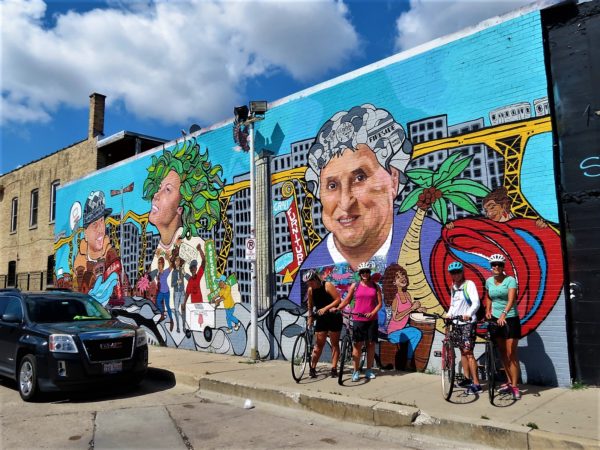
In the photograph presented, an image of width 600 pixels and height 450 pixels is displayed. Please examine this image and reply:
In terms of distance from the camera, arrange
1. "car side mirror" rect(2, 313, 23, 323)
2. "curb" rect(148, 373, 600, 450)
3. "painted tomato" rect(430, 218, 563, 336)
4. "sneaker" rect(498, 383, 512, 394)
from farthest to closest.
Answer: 1. "car side mirror" rect(2, 313, 23, 323)
2. "painted tomato" rect(430, 218, 563, 336)
3. "sneaker" rect(498, 383, 512, 394)
4. "curb" rect(148, 373, 600, 450)

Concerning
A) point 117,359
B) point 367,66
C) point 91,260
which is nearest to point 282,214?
point 367,66

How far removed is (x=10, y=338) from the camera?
8.27 metres

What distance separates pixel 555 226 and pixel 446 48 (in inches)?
138

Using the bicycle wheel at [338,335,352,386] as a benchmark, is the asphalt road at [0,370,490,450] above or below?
below

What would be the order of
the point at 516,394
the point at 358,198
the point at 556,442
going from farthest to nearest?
the point at 358,198 < the point at 516,394 < the point at 556,442

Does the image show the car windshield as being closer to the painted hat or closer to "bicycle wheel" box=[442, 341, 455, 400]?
"bicycle wheel" box=[442, 341, 455, 400]

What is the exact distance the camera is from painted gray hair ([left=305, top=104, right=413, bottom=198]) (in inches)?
350

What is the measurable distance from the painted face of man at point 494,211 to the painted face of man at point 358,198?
1701mm

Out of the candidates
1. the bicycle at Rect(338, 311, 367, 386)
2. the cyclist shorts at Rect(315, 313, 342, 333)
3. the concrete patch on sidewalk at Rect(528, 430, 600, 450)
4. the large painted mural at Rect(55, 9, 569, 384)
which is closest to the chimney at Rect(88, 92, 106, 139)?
the large painted mural at Rect(55, 9, 569, 384)

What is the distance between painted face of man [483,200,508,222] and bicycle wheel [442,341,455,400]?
2.21 metres

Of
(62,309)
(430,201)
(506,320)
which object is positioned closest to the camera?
(506,320)

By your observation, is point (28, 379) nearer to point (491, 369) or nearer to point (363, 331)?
point (363, 331)

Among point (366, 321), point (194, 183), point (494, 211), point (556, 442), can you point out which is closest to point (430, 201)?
point (494, 211)

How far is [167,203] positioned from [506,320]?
10120 millimetres
